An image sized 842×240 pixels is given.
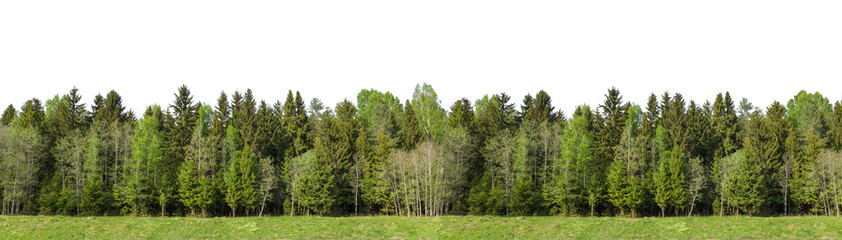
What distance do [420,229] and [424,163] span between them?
12.5 meters

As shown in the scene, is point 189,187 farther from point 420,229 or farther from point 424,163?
point 420,229

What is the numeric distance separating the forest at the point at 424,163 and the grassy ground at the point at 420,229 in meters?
11.9

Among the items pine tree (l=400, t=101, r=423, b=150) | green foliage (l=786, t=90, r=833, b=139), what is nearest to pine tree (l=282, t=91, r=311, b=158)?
pine tree (l=400, t=101, r=423, b=150)

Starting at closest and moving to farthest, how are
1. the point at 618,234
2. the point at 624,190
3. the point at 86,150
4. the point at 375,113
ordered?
the point at 618,234 < the point at 624,190 < the point at 86,150 < the point at 375,113

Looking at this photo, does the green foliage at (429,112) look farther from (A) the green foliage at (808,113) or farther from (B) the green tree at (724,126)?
(A) the green foliage at (808,113)

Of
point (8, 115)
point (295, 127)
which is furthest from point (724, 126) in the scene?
point (8, 115)

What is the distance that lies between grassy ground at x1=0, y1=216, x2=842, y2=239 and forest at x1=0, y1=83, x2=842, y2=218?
1194 cm

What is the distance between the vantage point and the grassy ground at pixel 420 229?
43000 mm

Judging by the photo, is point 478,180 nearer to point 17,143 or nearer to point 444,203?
point 444,203

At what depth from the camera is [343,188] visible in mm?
68812

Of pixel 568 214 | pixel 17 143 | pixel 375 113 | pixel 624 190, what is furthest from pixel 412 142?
pixel 17 143

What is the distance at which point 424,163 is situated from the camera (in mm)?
57188

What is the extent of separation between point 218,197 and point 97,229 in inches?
751

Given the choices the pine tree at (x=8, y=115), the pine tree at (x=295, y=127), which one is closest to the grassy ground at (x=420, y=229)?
the pine tree at (x=295, y=127)
